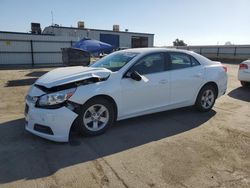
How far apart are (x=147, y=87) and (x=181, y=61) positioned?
127 cm

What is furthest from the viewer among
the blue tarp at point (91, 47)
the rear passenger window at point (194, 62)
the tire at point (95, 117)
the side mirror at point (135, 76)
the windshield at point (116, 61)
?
the blue tarp at point (91, 47)

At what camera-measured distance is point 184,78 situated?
5316mm

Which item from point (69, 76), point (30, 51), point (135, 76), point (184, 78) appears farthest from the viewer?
point (30, 51)

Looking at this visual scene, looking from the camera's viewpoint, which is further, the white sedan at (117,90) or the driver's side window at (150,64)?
the driver's side window at (150,64)

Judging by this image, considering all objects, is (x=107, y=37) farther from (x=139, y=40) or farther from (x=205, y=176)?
(x=205, y=176)

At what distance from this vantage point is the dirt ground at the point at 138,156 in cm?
297

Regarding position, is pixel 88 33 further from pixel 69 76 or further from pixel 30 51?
pixel 69 76

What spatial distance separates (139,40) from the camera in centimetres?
3725

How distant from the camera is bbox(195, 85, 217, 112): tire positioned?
572 centimetres

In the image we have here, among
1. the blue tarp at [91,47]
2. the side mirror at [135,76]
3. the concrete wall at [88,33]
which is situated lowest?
the side mirror at [135,76]

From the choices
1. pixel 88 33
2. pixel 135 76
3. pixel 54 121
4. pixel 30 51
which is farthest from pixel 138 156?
pixel 88 33

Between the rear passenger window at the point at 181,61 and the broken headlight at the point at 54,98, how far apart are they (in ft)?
8.10

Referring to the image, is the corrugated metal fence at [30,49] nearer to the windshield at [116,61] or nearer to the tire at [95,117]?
the windshield at [116,61]

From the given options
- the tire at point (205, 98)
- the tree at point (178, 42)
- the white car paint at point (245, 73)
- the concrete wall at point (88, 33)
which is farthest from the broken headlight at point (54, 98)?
the tree at point (178, 42)
